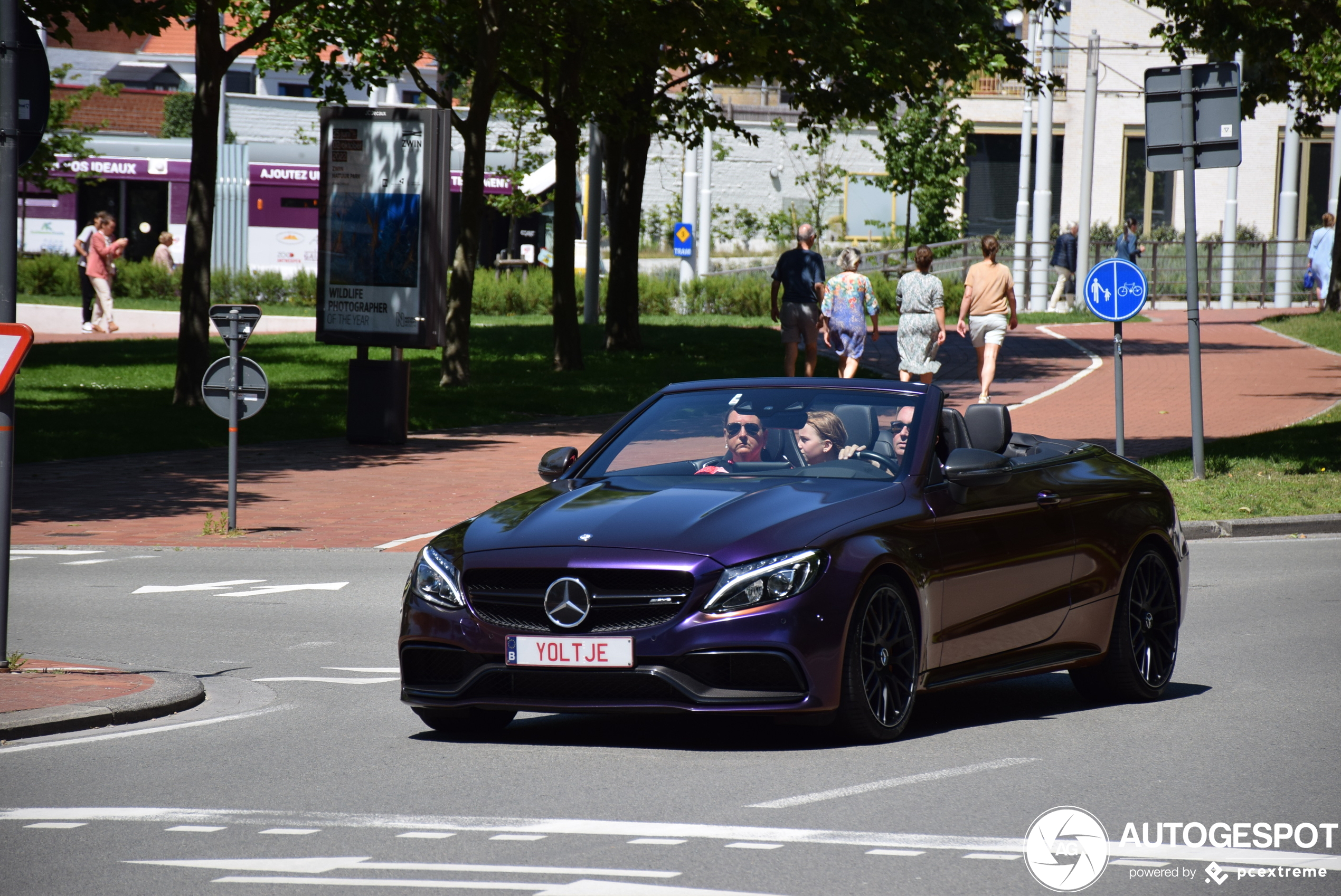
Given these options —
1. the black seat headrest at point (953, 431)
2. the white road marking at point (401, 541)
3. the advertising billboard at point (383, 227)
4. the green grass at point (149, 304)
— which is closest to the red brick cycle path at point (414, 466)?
the white road marking at point (401, 541)

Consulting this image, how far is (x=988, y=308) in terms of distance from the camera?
21500mm

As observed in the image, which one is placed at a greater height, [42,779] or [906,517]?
[906,517]

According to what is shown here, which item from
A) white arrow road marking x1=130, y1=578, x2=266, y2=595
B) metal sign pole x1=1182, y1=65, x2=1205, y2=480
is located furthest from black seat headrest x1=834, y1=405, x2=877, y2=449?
metal sign pole x1=1182, y1=65, x2=1205, y2=480

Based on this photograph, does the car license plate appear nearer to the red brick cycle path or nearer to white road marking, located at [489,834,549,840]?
white road marking, located at [489,834,549,840]

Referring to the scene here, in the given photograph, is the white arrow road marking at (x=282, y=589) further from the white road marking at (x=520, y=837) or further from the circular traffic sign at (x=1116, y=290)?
the circular traffic sign at (x=1116, y=290)

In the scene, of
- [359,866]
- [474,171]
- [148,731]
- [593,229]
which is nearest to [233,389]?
[148,731]

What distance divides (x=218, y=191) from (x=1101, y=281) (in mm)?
31334

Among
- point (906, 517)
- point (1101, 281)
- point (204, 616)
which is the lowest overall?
point (204, 616)

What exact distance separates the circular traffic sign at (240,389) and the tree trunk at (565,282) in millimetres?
12708

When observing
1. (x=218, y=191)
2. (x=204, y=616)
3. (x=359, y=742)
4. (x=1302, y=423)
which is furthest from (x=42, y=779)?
(x=218, y=191)

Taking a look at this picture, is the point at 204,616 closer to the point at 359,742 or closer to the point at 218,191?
the point at 359,742

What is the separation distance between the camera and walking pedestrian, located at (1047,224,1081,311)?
43.2 metres

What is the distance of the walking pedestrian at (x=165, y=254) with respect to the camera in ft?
141

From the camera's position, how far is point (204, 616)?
10922mm
